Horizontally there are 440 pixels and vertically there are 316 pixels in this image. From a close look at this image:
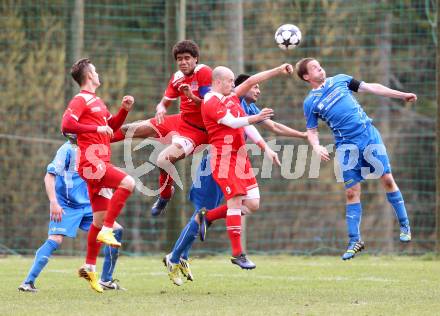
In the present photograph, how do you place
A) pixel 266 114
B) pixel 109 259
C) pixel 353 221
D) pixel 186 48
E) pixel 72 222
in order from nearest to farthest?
pixel 266 114
pixel 109 259
pixel 72 222
pixel 186 48
pixel 353 221

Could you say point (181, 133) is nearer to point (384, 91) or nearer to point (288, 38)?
point (288, 38)

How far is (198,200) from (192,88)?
1088 mm

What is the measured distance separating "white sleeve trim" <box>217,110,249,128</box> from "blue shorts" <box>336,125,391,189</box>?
165 centimetres

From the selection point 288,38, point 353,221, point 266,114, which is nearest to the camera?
point 266,114

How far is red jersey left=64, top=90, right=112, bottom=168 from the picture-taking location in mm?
8531

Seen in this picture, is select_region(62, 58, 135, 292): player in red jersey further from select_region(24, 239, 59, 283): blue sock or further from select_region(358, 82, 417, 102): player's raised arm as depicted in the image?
select_region(358, 82, 417, 102): player's raised arm

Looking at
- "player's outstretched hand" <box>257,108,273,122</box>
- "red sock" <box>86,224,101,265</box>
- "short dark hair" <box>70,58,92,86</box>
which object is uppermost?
"short dark hair" <box>70,58,92,86</box>

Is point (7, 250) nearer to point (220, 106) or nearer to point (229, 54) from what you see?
point (229, 54)

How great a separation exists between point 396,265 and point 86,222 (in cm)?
394

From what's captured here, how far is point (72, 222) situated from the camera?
9.27 meters

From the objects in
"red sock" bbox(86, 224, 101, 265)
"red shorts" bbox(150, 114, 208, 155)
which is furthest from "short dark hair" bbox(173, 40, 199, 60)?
"red sock" bbox(86, 224, 101, 265)

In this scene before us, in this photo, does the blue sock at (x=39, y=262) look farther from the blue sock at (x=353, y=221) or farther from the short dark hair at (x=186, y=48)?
the blue sock at (x=353, y=221)

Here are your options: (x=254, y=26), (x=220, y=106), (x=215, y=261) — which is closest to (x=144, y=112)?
(x=254, y=26)

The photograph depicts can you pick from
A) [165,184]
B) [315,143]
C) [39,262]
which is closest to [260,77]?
[315,143]
